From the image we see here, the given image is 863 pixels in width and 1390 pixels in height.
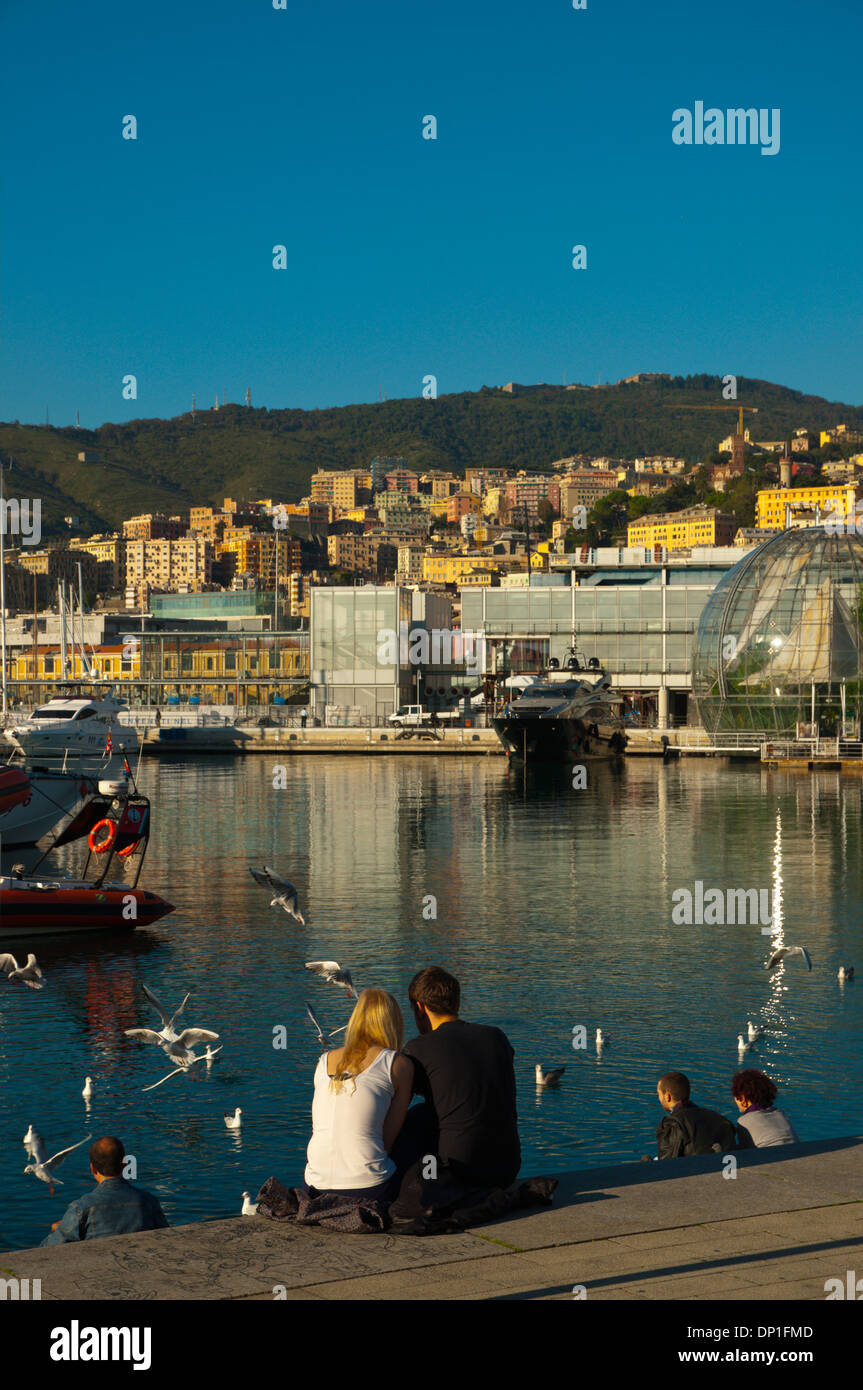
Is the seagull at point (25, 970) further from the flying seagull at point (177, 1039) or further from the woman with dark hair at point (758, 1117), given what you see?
the woman with dark hair at point (758, 1117)

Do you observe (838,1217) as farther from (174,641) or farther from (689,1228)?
(174,641)

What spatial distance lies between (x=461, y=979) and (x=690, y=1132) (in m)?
9.86

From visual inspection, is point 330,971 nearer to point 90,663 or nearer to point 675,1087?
point 675,1087

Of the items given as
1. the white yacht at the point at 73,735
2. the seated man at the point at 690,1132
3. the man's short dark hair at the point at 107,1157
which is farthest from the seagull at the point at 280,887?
the white yacht at the point at 73,735

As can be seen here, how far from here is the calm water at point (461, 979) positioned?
1368 cm

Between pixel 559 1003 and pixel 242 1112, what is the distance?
18.9 ft

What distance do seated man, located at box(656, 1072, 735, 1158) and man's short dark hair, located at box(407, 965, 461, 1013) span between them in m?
3.04

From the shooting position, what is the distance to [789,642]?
265 feet

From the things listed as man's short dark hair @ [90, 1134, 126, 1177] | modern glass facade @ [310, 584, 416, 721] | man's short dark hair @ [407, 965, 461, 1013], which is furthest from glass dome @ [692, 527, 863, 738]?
man's short dark hair @ [407, 965, 461, 1013]

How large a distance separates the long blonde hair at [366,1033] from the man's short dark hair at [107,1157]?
2.01 meters

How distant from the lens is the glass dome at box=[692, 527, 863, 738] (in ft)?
259

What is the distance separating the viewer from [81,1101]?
48.6ft

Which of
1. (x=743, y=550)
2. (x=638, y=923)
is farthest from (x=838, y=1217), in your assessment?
(x=743, y=550)

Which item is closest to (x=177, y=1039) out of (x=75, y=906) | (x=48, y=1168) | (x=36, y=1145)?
(x=48, y=1168)
